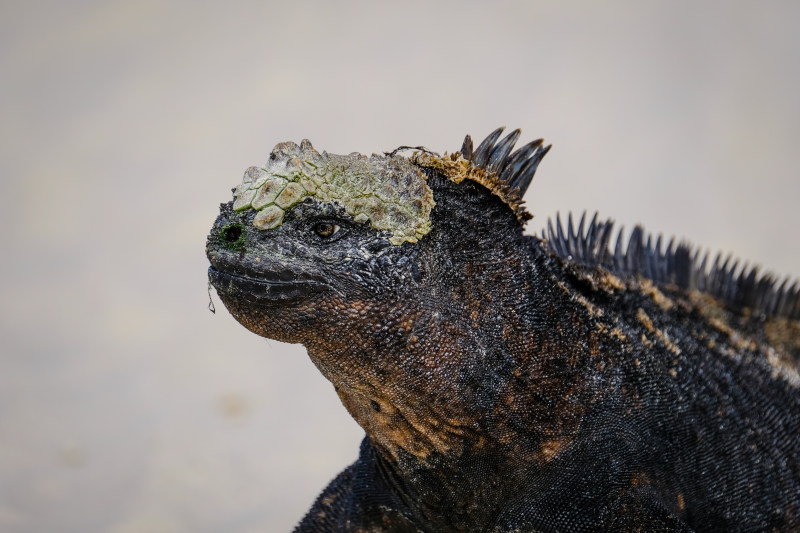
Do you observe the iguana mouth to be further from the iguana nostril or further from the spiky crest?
the spiky crest

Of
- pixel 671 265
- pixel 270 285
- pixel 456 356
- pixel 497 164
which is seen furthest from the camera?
pixel 671 265

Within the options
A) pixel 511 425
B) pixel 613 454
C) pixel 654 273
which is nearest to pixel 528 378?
pixel 511 425

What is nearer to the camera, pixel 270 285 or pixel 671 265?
pixel 270 285

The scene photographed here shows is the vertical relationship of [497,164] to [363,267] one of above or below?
above

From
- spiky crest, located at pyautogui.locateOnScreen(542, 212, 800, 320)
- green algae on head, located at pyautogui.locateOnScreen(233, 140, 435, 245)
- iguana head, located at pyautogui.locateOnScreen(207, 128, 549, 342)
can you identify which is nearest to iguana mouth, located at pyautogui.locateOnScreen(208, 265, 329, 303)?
iguana head, located at pyautogui.locateOnScreen(207, 128, 549, 342)

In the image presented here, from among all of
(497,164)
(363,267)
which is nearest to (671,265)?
(497,164)

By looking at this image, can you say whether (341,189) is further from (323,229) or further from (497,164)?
(497,164)

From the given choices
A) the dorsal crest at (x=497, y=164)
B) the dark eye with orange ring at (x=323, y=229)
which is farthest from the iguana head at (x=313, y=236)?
the dorsal crest at (x=497, y=164)
